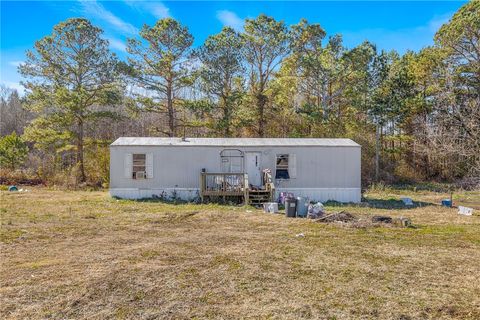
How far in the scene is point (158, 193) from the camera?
14.5 metres

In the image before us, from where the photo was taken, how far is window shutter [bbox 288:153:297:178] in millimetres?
14570

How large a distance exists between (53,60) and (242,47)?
10.0 m

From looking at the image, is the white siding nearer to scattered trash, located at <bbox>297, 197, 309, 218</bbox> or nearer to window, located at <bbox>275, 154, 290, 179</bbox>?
window, located at <bbox>275, 154, 290, 179</bbox>

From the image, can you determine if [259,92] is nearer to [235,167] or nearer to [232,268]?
[235,167]

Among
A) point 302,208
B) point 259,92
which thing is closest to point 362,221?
point 302,208

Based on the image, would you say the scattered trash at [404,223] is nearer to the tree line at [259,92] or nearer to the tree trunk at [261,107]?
the tree line at [259,92]

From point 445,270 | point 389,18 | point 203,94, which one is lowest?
point 445,270

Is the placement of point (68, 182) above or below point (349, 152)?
below

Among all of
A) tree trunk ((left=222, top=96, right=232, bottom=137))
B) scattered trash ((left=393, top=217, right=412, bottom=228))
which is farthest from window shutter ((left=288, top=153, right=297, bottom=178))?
tree trunk ((left=222, top=96, right=232, bottom=137))

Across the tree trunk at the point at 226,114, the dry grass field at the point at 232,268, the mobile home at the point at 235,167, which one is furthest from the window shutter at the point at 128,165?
the tree trunk at the point at 226,114

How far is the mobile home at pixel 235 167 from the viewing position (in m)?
14.4

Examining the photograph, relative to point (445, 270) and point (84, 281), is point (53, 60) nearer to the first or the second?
point (84, 281)

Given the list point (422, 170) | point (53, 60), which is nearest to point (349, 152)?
point (422, 170)

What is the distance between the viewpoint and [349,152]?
575 inches
